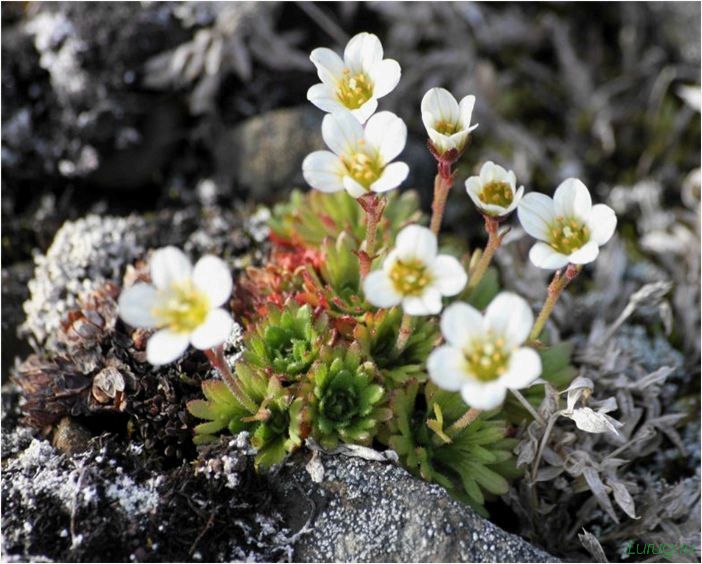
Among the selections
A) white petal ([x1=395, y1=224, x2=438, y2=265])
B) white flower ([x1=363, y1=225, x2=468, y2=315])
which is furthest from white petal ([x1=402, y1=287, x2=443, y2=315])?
white petal ([x1=395, y1=224, x2=438, y2=265])

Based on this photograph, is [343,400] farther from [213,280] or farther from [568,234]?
[568,234]

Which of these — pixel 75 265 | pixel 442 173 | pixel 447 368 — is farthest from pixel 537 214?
pixel 75 265

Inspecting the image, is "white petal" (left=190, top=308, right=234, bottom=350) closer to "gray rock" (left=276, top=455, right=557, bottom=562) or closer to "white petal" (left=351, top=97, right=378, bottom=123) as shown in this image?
"gray rock" (left=276, top=455, right=557, bottom=562)

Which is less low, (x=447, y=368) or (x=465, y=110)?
(x=465, y=110)

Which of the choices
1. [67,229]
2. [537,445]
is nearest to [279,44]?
[67,229]

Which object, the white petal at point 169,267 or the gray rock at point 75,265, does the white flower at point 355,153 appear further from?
the gray rock at point 75,265

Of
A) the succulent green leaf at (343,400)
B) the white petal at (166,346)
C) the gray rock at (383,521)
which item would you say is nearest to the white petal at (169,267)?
the white petal at (166,346)

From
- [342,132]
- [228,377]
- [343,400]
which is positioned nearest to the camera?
[228,377]
